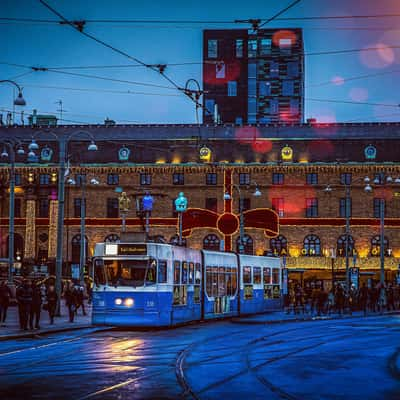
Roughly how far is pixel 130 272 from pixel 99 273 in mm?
1075

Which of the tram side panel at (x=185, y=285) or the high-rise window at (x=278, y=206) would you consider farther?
the high-rise window at (x=278, y=206)

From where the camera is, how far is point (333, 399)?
13.6m

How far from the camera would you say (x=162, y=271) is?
29250 mm

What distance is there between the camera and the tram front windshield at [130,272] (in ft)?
94.7

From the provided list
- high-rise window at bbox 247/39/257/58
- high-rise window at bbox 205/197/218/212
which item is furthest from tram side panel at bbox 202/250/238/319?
high-rise window at bbox 247/39/257/58

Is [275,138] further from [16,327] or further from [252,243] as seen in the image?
[16,327]

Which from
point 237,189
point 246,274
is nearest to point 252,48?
point 237,189

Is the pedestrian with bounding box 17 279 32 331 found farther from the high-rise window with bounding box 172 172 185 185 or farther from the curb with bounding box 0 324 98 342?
the high-rise window with bounding box 172 172 185 185

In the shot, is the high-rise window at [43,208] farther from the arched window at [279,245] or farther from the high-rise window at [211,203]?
the arched window at [279,245]

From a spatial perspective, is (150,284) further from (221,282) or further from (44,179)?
(44,179)

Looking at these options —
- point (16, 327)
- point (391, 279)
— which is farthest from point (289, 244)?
point (16, 327)

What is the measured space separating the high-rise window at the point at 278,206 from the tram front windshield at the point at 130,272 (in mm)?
49622

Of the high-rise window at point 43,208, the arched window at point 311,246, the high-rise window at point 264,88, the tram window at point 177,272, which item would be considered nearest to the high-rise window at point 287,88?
the high-rise window at point 264,88

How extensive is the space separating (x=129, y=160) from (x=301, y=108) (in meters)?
59.1
